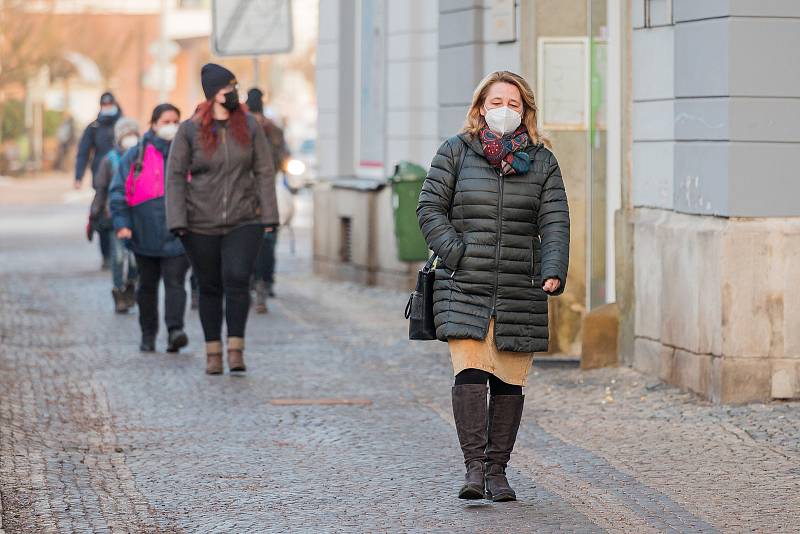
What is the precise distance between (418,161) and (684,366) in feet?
22.5

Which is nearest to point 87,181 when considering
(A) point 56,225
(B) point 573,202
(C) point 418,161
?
(A) point 56,225

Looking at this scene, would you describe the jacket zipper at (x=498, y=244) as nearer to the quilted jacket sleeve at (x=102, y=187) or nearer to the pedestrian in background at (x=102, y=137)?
the quilted jacket sleeve at (x=102, y=187)

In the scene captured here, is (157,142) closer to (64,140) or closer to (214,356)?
(214,356)

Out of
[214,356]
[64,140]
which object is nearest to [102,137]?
[214,356]

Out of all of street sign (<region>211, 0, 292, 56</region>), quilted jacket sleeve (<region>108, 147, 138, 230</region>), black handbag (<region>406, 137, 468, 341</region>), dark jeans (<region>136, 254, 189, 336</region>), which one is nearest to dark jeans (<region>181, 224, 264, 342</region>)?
dark jeans (<region>136, 254, 189, 336</region>)

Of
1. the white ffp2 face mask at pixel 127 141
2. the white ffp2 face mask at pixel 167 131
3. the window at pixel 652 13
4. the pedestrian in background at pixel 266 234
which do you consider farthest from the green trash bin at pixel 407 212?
the window at pixel 652 13

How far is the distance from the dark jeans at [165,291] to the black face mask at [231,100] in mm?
1711

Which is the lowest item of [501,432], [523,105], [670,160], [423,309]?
[501,432]

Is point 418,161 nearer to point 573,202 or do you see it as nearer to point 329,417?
point 573,202

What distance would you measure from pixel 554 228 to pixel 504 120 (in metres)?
0.46

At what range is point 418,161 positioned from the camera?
16344 millimetres

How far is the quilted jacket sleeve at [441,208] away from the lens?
22.9 ft

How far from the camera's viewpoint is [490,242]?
7004 mm

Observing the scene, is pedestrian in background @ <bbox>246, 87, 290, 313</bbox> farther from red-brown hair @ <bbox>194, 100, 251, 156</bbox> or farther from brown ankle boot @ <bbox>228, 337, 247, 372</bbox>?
brown ankle boot @ <bbox>228, 337, 247, 372</bbox>
